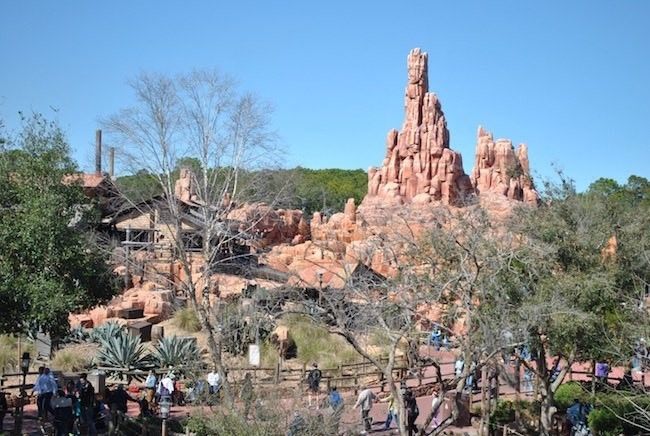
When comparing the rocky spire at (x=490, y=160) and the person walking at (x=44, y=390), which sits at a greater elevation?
the rocky spire at (x=490, y=160)

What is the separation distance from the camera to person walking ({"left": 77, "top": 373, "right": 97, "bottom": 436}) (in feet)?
42.6

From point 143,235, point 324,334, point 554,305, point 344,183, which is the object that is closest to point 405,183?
point 344,183

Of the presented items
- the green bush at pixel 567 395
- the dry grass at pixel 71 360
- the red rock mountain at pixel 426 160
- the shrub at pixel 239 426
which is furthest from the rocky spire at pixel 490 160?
the shrub at pixel 239 426

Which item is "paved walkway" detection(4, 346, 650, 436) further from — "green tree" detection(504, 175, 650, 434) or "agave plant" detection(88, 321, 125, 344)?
"agave plant" detection(88, 321, 125, 344)

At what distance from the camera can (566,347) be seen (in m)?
15.5

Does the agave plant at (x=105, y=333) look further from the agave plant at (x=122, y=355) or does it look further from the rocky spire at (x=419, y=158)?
the rocky spire at (x=419, y=158)

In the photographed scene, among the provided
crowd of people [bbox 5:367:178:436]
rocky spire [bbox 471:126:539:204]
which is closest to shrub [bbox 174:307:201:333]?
crowd of people [bbox 5:367:178:436]

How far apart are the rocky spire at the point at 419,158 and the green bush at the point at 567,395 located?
4599 cm

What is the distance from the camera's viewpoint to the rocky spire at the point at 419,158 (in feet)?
225

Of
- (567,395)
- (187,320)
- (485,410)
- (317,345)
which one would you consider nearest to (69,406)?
(485,410)

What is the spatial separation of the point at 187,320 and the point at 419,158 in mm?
47969

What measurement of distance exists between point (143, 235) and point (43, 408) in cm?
2535

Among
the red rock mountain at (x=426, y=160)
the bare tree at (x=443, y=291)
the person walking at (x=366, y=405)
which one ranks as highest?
the red rock mountain at (x=426, y=160)

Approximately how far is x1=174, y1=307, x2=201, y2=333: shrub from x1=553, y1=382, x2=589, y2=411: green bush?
12.3m
